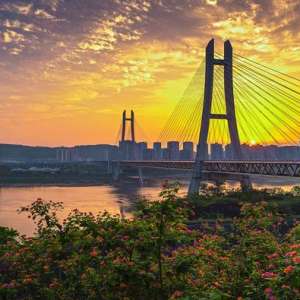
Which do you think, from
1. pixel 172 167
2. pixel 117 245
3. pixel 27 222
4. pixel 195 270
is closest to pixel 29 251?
pixel 117 245

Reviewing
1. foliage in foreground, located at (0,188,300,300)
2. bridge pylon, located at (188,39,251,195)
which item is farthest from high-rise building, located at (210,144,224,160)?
foliage in foreground, located at (0,188,300,300)

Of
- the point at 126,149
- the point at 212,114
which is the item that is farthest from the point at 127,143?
the point at 212,114

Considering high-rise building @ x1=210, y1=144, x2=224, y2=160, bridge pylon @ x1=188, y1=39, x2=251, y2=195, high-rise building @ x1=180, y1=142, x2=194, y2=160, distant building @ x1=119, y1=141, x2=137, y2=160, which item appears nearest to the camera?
bridge pylon @ x1=188, y1=39, x2=251, y2=195

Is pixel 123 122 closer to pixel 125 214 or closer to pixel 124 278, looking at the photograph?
pixel 125 214

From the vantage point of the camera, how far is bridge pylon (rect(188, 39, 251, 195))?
104 feet

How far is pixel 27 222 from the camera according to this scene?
27.4 m

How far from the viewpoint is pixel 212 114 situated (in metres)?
32.5

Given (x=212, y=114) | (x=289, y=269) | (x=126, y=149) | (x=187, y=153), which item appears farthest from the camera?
(x=126, y=149)

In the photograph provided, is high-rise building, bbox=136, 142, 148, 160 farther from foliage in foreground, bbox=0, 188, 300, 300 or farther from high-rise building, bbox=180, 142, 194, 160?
foliage in foreground, bbox=0, 188, 300, 300

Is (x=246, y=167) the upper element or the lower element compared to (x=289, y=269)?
upper

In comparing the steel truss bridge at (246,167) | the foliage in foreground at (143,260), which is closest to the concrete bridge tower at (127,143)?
the steel truss bridge at (246,167)

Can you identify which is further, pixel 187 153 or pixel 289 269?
pixel 187 153

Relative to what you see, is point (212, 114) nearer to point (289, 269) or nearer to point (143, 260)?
point (143, 260)

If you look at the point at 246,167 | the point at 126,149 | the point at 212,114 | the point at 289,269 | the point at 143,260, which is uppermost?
the point at 212,114
